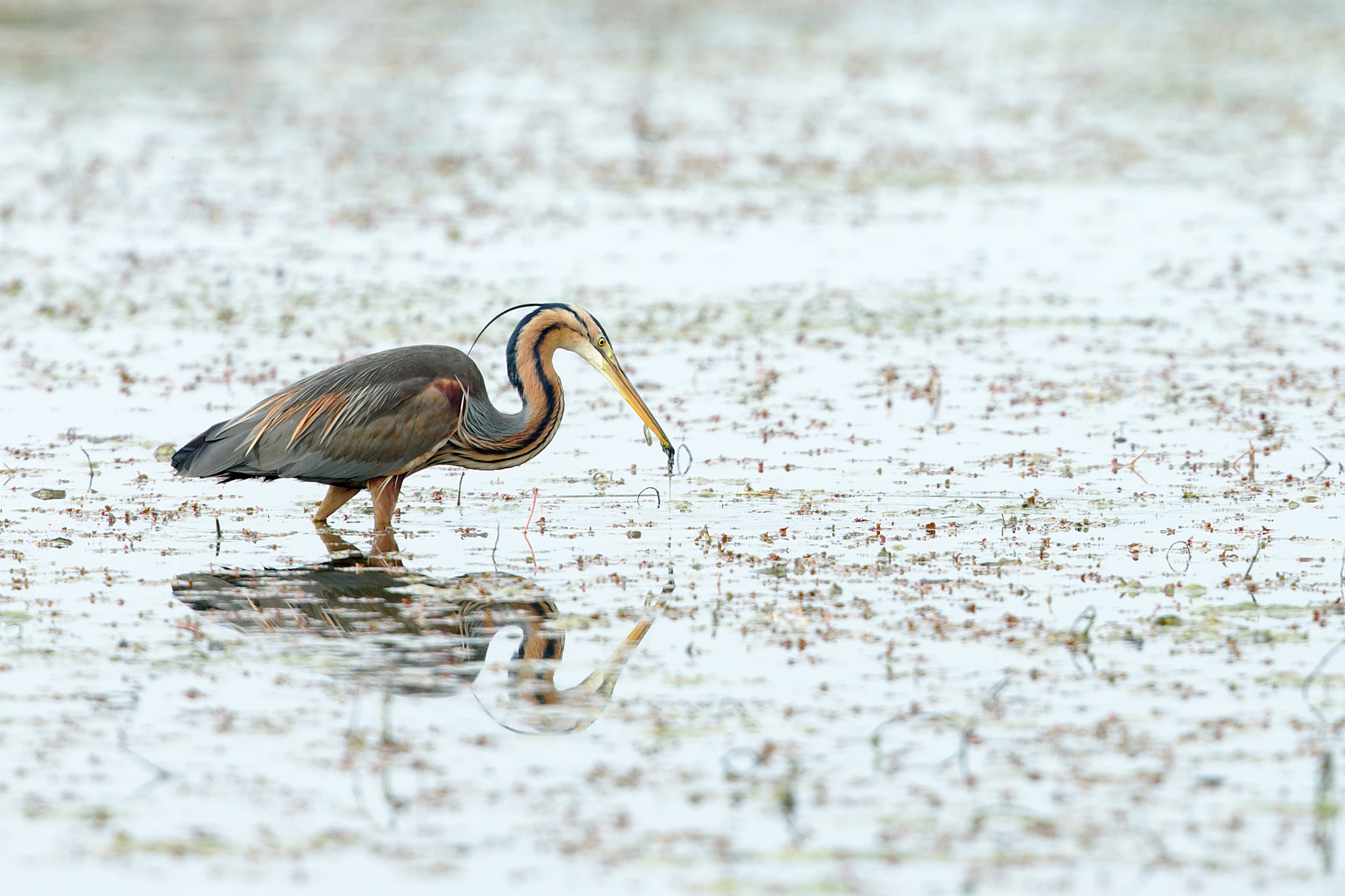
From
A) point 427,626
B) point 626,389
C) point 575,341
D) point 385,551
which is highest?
point 575,341

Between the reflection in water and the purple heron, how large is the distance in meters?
0.44

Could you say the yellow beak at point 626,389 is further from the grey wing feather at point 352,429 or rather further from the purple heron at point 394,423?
the grey wing feather at point 352,429

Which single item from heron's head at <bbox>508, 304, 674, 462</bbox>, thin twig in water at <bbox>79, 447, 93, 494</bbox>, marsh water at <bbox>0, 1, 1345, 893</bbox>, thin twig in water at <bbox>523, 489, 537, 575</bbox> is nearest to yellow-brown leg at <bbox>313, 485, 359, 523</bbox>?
marsh water at <bbox>0, 1, 1345, 893</bbox>

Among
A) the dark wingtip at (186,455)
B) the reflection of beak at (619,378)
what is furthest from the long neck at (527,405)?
the dark wingtip at (186,455)

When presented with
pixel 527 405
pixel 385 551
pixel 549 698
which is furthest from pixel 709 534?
pixel 549 698

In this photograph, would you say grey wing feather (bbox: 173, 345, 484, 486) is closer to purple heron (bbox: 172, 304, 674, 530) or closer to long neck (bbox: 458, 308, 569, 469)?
purple heron (bbox: 172, 304, 674, 530)

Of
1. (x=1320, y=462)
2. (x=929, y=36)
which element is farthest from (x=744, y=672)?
(x=929, y=36)

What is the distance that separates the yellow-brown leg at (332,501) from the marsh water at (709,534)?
28 cm

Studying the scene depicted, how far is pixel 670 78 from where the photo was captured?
93.0 feet

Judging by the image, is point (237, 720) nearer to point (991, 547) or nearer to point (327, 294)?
point (991, 547)

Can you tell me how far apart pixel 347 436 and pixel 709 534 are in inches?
66.9

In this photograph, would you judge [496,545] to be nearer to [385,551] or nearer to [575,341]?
[385,551]

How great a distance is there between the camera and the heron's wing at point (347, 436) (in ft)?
28.5

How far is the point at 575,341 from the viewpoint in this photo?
9.12 m
